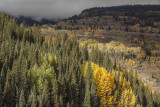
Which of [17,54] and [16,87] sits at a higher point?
[17,54]

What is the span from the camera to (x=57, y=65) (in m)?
88.1

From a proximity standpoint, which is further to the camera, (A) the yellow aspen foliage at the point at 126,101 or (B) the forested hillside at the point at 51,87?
→ (A) the yellow aspen foliage at the point at 126,101

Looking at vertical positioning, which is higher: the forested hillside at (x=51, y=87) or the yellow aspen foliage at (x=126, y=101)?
the forested hillside at (x=51, y=87)

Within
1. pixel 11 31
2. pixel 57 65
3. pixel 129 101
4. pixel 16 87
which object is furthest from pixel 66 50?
pixel 16 87

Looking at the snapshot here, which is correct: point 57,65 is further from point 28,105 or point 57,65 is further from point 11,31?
point 11,31

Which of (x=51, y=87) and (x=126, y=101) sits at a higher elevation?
(x=51, y=87)

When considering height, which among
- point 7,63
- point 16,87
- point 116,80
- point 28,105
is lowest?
point 116,80

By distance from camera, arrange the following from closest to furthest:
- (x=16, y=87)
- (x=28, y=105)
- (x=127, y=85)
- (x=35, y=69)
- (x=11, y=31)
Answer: (x=28, y=105), (x=16, y=87), (x=35, y=69), (x=127, y=85), (x=11, y=31)

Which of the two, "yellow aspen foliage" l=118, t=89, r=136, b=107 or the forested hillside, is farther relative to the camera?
"yellow aspen foliage" l=118, t=89, r=136, b=107

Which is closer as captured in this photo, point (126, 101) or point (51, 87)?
point (51, 87)

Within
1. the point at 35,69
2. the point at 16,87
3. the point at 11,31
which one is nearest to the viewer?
the point at 16,87

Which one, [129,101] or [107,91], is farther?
[129,101]

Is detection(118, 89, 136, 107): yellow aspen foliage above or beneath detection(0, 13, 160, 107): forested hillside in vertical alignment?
beneath

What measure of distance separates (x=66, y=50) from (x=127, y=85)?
59.6 metres
